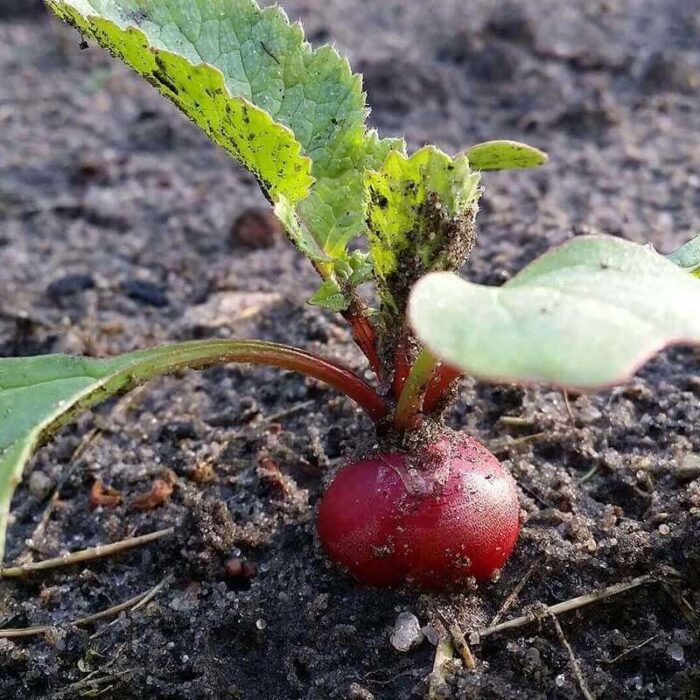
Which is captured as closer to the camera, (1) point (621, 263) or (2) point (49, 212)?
(1) point (621, 263)

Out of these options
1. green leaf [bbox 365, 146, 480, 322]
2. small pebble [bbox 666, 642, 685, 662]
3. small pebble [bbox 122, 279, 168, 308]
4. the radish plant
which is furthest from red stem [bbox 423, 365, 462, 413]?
small pebble [bbox 122, 279, 168, 308]

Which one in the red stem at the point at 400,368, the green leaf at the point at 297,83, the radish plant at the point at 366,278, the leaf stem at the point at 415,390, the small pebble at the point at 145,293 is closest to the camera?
the radish plant at the point at 366,278

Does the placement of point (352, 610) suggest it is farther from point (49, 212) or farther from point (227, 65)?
point (49, 212)

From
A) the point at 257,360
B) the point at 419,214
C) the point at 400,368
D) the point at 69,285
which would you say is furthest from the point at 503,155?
the point at 69,285

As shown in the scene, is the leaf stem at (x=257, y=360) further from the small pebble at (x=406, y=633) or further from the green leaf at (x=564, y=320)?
the green leaf at (x=564, y=320)

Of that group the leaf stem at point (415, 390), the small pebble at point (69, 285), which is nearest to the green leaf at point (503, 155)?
the leaf stem at point (415, 390)

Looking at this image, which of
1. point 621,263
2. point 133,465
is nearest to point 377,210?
point 621,263
